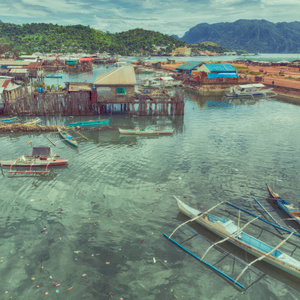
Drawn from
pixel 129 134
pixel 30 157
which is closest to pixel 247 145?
pixel 129 134

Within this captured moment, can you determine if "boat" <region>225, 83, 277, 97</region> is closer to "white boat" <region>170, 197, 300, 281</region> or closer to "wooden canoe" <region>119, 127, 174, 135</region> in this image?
"wooden canoe" <region>119, 127, 174, 135</region>

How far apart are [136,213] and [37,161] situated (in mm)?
13961

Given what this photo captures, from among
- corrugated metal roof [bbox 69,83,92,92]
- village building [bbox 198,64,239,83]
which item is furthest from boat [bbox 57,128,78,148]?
village building [bbox 198,64,239,83]

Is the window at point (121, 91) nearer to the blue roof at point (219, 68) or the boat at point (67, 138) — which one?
the boat at point (67, 138)

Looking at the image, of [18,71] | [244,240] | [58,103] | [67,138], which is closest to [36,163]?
[67,138]

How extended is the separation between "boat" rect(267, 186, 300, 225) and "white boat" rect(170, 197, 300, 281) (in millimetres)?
2812

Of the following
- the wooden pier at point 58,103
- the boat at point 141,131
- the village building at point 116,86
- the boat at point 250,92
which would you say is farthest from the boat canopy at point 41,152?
the boat at point 250,92

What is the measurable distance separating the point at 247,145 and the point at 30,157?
88.9 ft

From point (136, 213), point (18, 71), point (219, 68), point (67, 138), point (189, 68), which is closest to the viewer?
point (136, 213)

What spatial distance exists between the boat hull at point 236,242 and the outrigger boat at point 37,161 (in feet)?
48.7

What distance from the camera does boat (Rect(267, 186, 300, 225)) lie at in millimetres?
19763

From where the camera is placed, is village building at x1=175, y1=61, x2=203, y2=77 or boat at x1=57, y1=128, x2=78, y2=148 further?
village building at x1=175, y1=61, x2=203, y2=77

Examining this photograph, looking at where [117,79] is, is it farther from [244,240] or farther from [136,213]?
[244,240]

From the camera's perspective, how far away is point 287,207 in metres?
20.3
